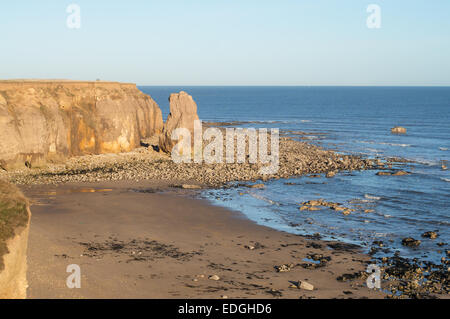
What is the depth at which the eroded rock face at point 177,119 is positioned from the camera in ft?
175

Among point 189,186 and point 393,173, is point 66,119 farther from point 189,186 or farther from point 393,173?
point 393,173

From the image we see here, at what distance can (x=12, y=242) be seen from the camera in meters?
14.8

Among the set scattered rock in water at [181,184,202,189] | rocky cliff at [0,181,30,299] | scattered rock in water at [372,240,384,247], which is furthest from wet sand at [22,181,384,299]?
scattered rock in water at [181,184,202,189]

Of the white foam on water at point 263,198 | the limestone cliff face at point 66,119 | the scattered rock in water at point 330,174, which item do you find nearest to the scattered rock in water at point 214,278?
the white foam on water at point 263,198

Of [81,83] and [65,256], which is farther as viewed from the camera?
[81,83]

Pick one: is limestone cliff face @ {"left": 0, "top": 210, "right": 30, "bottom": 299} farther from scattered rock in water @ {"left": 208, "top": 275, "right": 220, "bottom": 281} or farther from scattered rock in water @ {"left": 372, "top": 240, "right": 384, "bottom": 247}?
scattered rock in water @ {"left": 372, "top": 240, "right": 384, "bottom": 247}

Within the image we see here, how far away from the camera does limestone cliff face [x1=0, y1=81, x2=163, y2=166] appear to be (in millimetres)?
43844

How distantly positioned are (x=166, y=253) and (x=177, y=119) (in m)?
30.2

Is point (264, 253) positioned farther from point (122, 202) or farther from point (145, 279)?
point (122, 202)

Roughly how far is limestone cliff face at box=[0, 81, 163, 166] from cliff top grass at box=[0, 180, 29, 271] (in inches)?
1111

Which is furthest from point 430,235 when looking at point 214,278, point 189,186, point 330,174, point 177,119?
point 177,119
